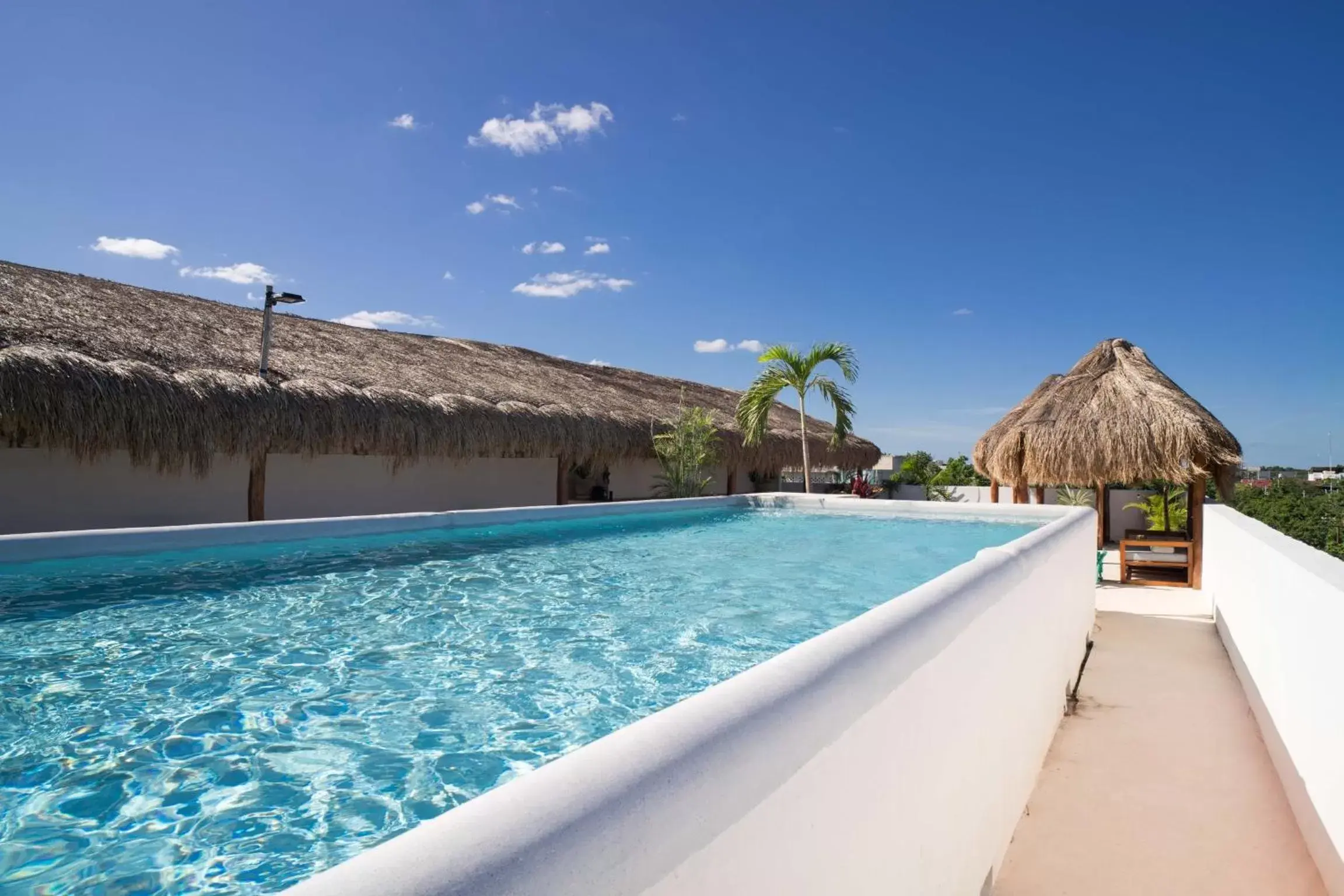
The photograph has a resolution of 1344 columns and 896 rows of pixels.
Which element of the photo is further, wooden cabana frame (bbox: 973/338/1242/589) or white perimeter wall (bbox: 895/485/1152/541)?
white perimeter wall (bbox: 895/485/1152/541)

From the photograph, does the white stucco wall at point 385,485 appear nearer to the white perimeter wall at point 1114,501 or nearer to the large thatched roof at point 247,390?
the large thatched roof at point 247,390

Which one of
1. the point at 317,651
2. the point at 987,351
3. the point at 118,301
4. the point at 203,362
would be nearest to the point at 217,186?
the point at 118,301

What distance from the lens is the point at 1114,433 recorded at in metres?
8.37

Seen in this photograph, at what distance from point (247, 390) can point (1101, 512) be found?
11.2 meters

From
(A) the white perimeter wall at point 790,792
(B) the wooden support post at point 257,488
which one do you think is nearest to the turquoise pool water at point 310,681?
(A) the white perimeter wall at point 790,792

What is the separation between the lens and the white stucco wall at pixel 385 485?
376 inches

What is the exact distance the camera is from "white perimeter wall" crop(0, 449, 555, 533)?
7.52 meters

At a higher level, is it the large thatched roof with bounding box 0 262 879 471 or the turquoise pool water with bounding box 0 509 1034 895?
the large thatched roof with bounding box 0 262 879 471

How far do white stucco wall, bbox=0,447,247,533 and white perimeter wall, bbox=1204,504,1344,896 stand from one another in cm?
939

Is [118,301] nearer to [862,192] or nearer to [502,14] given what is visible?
[502,14]

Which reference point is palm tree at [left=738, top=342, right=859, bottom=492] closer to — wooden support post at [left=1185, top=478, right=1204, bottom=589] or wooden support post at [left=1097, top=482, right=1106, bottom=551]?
wooden support post at [left=1097, top=482, right=1106, bottom=551]

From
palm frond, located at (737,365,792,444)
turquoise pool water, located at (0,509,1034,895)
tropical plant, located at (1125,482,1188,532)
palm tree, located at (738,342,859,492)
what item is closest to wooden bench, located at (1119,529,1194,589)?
turquoise pool water, located at (0,509,1034,895)

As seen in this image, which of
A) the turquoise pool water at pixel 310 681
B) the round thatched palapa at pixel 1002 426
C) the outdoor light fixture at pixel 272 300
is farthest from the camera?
the round thatched palapa at pixel 1002 426

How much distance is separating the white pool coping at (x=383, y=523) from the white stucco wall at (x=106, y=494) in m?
0.44
